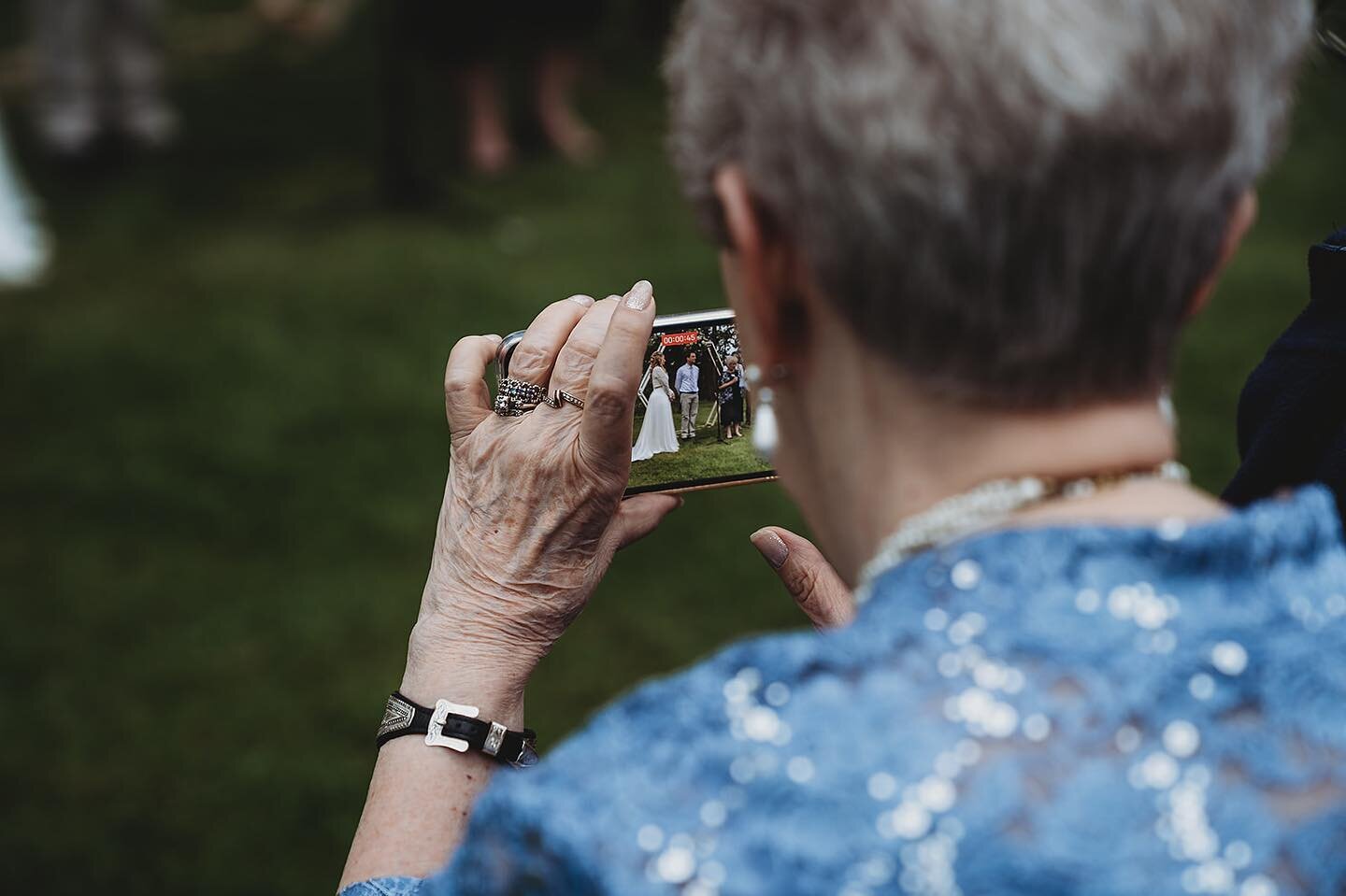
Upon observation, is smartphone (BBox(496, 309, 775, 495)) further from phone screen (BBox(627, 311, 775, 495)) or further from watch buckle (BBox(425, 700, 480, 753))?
watch buckle (BBox(425, 700, 480, 753))

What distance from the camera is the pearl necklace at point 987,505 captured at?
1.00 meters

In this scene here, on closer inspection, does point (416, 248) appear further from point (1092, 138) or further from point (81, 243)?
point (1092, 138)

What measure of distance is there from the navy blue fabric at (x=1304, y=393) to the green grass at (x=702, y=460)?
60 cm

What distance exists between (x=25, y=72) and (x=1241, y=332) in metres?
7.97

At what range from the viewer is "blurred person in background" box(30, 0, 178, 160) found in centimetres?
716

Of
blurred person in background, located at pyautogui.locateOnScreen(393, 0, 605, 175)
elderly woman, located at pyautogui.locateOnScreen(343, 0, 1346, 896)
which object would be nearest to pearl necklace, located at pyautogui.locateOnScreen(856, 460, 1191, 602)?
elderly woman, located at pyautogui.locateOnScreen(343, 0, 1346, 896)

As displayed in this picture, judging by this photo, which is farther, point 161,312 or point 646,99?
point 646,99

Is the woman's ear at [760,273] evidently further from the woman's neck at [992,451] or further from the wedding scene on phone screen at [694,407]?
the wedding scene on phone screen at [694,407]

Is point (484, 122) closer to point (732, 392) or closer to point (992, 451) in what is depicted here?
point (732, 392)

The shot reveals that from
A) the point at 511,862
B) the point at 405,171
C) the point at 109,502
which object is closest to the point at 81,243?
the point at 405,171

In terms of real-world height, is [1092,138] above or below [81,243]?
above

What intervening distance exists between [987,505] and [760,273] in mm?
256

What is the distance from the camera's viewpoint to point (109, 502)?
452 cm

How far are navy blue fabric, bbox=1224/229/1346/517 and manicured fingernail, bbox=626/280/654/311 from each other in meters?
0.75
